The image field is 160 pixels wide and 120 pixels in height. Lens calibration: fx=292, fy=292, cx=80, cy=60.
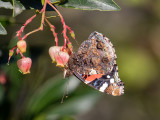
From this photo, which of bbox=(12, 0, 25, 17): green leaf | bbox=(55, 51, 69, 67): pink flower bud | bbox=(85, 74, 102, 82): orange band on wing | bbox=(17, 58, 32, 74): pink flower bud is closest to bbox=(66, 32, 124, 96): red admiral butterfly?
bbox=(85, 74, 102, 82): orange band on wing

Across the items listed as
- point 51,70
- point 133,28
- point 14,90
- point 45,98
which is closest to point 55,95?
point 45,98

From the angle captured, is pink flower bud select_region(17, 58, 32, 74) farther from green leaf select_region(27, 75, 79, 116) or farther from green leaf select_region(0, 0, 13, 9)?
green leaf select_region(27, 75, 79, 116)

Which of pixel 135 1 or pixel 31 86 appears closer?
pixel 31 86

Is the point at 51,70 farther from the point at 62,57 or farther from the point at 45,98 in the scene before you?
the point at 62,57

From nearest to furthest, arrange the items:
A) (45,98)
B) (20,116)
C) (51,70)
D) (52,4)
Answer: (52,4), (20,116), (45,98), (51,70)

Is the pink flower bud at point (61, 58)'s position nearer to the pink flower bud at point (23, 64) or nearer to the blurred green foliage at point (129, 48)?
the pink flower bud at point (23, 64)
